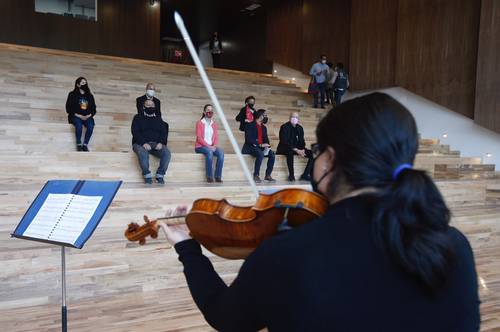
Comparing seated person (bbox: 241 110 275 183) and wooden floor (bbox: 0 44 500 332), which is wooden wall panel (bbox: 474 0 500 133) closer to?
wooden floor (bbox: 0 44 500 332)

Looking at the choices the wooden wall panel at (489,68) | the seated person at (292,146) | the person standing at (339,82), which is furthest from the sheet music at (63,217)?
the person standing at (339,82)

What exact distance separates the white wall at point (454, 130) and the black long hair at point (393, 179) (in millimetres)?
6629

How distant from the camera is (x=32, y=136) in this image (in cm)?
511

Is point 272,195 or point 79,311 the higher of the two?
point 272,195

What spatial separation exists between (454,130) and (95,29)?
31.1 feet

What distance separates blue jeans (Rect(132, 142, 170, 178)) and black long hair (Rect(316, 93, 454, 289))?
403cm

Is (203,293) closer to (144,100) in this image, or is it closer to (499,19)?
(144,100)

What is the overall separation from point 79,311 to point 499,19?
23.6 feet

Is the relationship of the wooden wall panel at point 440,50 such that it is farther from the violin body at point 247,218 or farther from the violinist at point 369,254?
the violinist at point 369,254

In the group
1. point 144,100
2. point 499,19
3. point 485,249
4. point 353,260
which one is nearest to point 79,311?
point 353,260

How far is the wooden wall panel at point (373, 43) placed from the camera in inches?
354

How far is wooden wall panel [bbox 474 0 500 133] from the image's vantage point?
6.88 meters

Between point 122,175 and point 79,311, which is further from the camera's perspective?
point 122,175

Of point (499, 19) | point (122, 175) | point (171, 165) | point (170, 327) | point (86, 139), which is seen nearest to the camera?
point (170, 327)
